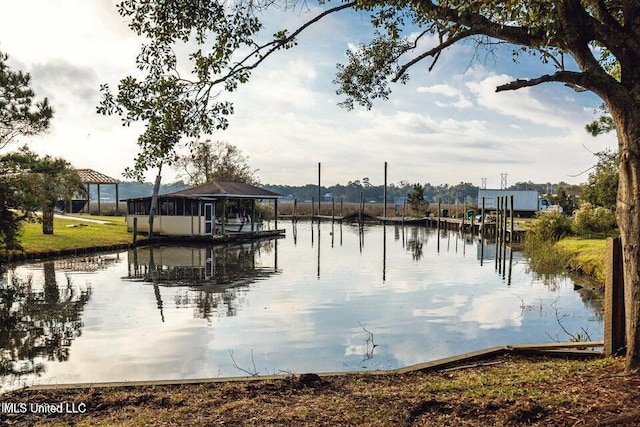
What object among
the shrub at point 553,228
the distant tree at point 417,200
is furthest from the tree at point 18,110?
the distant tree at point 417,200

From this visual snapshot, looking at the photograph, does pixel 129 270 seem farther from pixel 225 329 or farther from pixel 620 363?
pixel 620 363

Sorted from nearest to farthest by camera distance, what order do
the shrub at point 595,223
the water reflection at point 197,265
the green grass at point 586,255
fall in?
the water reflection at point 197,265 < the green grass at point 586,255 < the shrub at point 595,223

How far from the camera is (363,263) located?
21.6m

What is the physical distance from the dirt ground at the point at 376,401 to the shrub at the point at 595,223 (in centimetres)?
2055

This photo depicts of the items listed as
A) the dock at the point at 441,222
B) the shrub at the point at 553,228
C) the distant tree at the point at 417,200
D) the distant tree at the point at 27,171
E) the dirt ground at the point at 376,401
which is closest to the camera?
the dirt ground at the point at 376,401

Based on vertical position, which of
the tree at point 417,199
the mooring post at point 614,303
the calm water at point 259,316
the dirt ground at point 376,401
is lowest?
the calm water at point 259,316

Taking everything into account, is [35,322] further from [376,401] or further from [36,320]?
[376,401]

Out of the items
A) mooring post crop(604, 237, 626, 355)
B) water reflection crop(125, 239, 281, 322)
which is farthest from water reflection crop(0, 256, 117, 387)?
mooring post crop(604, 237, 626, 355)

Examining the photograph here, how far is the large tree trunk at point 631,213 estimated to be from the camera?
4859 millimetres

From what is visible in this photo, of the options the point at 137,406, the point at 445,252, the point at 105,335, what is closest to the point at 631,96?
the point at 137,406

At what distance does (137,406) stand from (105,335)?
198 inches

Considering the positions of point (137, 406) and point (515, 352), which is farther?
point (515, 352)

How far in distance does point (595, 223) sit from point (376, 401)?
2305cm

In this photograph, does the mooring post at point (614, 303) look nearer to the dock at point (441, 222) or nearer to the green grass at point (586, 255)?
the green grass at point (586, 255)
